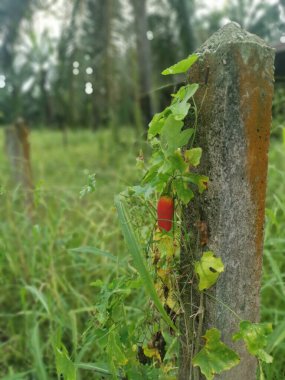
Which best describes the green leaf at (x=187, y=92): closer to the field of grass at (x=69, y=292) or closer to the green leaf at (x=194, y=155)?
the green leaf at (x=194, y=155)

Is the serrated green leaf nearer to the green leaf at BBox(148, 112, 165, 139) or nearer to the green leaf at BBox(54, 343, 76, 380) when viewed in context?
the green leaf at BBox(148, 112, 165, 139)

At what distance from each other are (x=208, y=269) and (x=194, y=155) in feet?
0.67

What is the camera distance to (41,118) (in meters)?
12.4

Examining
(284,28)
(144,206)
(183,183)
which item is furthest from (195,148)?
(284,28)

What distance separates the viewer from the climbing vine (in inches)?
28.8

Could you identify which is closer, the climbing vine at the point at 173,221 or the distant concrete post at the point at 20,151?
the climbing vine at the point at 173,221

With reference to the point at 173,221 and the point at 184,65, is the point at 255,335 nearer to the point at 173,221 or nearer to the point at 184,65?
the point at 173,221

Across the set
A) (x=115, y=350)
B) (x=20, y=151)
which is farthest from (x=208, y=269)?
(x=20, y=151)

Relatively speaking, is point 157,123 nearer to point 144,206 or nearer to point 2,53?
point 144,206

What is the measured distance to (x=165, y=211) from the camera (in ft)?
2.67

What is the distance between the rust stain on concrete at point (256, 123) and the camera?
2.34 ft

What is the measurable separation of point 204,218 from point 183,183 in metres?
0.08

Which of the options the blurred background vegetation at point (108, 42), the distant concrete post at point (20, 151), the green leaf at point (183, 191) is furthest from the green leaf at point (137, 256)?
the blurred background vegetation at point (108, 42)

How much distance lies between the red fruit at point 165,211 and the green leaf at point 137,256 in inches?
2.7
